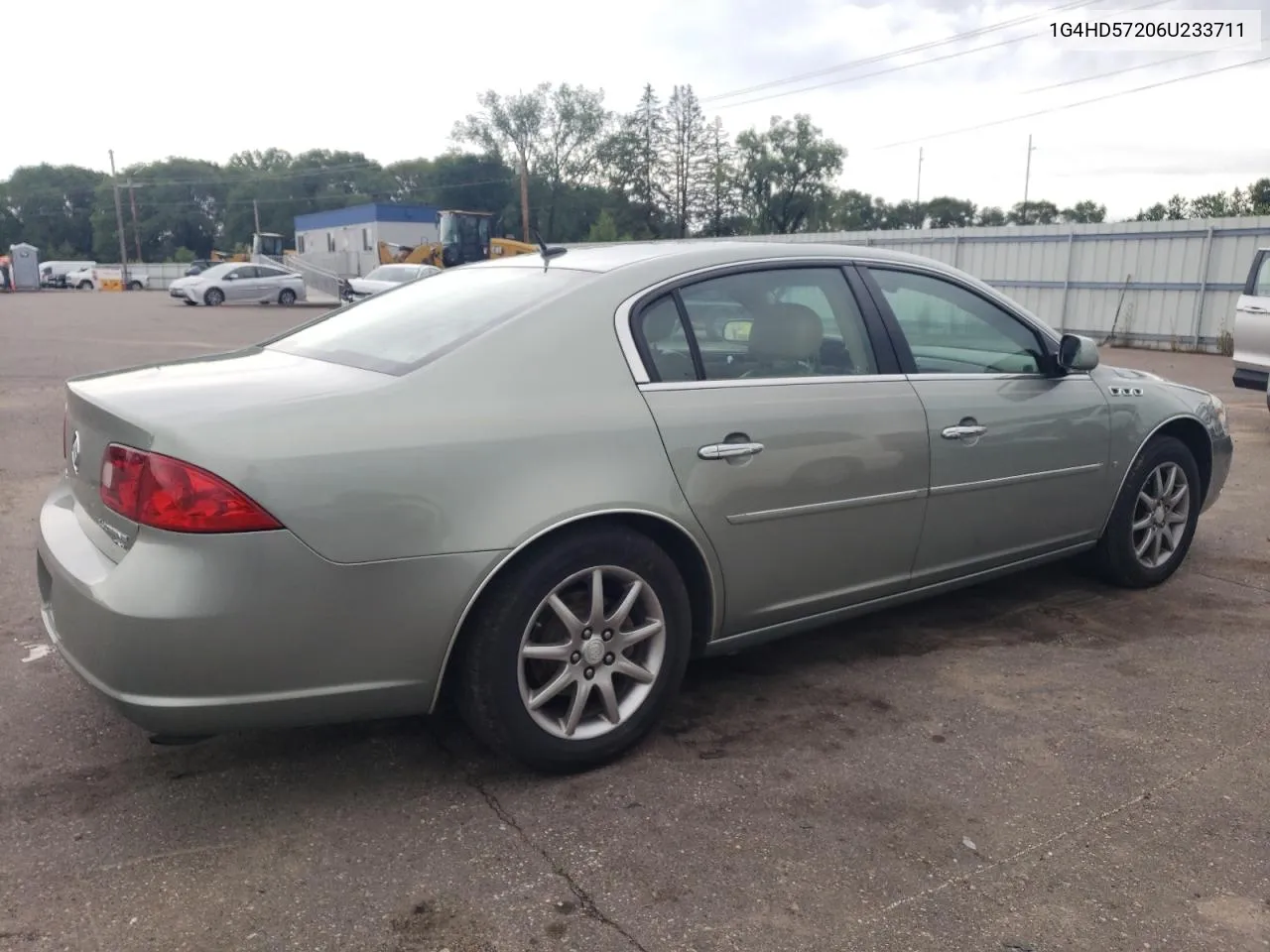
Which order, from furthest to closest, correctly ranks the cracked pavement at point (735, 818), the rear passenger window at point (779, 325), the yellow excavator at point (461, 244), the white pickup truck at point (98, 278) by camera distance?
the white pickup truck at point (98, 278), the yellow excavator at point (461, 244), the rear passenger window at point (779, 325), the cracked pavement at point (735, 818)

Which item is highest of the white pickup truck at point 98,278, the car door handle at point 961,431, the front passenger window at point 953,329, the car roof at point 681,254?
the car roof at point 681,254

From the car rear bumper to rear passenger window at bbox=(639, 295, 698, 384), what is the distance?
2.74 ft

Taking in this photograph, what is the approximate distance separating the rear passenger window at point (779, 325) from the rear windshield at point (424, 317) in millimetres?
426

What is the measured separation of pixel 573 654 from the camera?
9.53ft

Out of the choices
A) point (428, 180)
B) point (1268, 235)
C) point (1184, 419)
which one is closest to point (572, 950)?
point (1184, 419)

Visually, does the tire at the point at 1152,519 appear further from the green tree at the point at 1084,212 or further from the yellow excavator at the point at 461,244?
the green tree at the point at 1084,212

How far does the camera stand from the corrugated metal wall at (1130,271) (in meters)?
18.3

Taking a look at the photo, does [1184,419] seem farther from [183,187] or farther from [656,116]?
[183,187]

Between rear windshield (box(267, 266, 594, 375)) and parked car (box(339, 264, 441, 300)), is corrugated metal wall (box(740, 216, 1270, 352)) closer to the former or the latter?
parked car (box(339, 264, 441, 300))

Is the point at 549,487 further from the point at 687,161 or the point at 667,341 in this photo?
the point at 687,161

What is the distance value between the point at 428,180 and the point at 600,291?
91619 millimetres

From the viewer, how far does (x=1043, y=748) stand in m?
3.19

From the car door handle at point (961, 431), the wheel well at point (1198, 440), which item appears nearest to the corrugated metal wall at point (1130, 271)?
the wheel well at point (1198, 440)

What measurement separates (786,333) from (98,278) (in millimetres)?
65647
